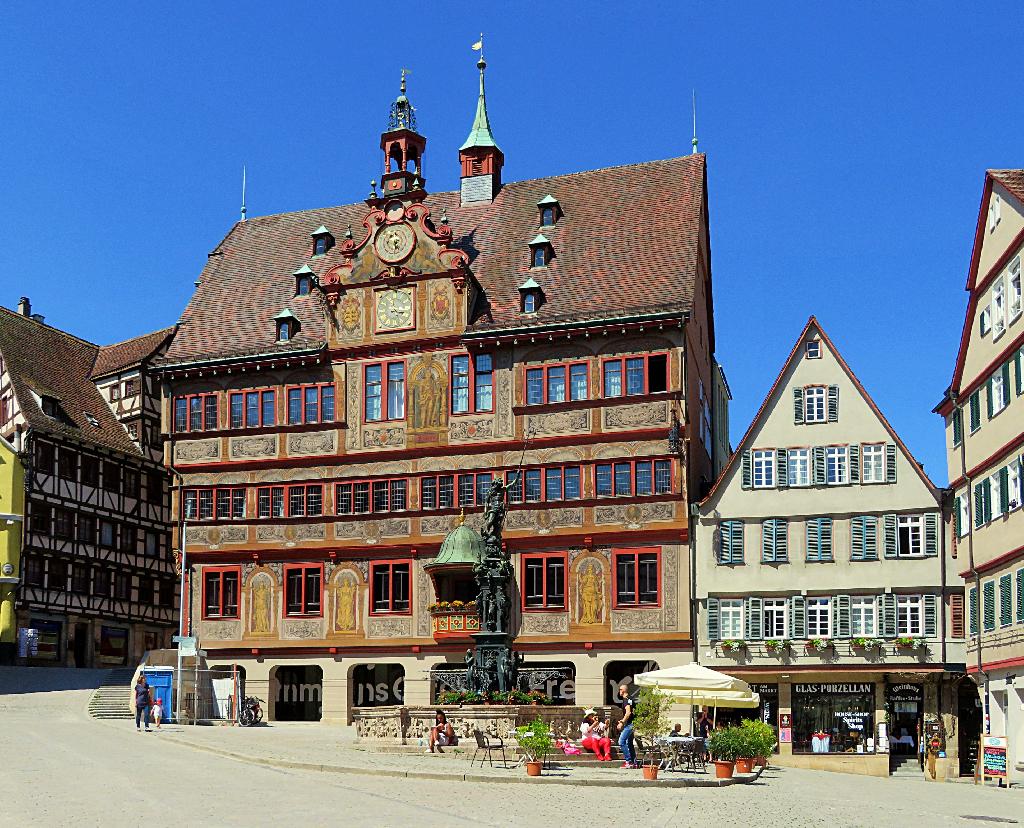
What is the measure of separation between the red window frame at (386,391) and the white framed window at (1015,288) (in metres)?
22.0

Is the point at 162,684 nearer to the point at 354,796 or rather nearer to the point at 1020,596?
the point at 354,796

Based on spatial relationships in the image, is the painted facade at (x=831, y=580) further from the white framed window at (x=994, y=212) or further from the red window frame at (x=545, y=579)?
the white framed window at (x=994, y=212)

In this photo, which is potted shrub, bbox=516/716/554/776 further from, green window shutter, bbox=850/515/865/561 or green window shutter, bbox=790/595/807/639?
green window shutter, bbox=850/515/865/561

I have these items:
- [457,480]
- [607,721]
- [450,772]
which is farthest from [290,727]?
[450,772]

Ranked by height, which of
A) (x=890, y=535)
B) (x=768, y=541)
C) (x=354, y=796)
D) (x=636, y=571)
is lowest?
(x=354, y=796)

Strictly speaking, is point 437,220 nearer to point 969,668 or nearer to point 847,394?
point 847,394

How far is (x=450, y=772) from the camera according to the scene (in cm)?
3080

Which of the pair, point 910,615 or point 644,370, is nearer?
point 910,615

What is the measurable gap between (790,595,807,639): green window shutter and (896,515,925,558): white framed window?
353 centimetres

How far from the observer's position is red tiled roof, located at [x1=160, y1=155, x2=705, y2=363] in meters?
53.6

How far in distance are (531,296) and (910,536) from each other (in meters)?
15.3

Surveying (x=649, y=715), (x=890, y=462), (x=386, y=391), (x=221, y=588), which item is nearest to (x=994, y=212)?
(x=890, y=462)

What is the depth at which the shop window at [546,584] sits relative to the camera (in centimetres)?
5191

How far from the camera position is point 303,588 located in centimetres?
5516
